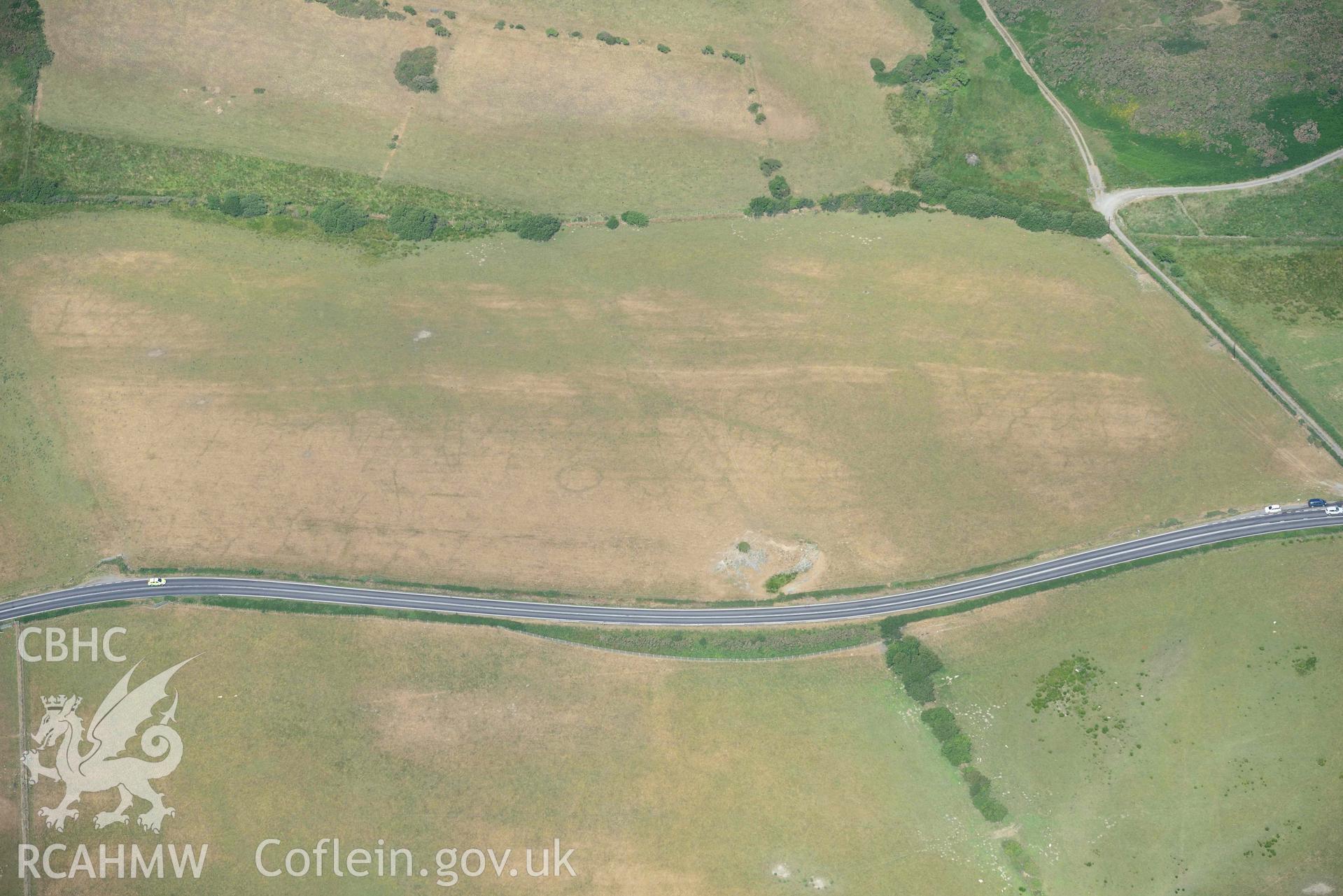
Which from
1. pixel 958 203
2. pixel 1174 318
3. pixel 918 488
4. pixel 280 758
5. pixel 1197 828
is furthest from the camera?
pixel 958 203

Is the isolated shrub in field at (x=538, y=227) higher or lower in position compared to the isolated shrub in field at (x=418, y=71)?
lower

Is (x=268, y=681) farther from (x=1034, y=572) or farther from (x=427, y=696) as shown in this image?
(x=1034, y=572)

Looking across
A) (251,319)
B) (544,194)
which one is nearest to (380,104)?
(544,194)

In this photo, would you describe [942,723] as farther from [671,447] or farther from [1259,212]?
[1259,212]

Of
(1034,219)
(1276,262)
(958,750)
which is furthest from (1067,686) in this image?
(1276,262)

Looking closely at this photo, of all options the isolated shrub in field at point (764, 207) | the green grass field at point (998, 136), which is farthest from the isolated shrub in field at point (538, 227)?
the green grass field at point (998, 136)

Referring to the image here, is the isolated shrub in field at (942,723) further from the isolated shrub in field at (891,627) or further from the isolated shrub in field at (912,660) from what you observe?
the isolated shrub in field at (891,627)
